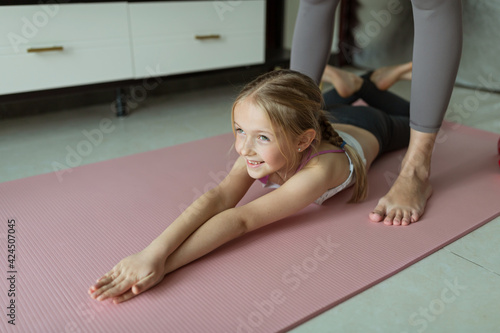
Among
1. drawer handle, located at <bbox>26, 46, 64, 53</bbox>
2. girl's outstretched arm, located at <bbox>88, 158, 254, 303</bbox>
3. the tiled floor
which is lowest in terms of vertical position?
the tiled floor

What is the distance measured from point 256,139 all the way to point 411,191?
45cm

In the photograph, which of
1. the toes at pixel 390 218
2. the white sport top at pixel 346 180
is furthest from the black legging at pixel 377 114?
the toes at pixel 390 218

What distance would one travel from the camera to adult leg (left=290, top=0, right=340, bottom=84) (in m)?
1.38

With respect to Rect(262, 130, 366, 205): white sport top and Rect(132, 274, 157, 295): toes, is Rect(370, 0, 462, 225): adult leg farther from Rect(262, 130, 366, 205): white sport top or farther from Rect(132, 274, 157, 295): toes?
Rect(132, 274, 157, 295): toes

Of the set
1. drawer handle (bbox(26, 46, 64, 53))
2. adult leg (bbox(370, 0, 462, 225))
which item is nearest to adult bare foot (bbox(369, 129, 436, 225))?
adult leg (bbox(370, 0, 462, 225))

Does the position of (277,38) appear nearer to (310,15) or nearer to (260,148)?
(310,15)

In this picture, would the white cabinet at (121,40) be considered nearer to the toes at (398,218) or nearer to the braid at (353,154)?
the braid at (353,154)

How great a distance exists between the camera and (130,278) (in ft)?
2.75

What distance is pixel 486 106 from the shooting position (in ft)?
7.02

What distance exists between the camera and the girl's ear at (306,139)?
1.01 metres

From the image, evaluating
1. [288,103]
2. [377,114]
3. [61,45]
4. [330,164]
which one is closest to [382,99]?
[377,114]

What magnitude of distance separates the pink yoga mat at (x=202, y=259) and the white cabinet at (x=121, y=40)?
520 millimetres

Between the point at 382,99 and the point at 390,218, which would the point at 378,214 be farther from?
the point at 382,99

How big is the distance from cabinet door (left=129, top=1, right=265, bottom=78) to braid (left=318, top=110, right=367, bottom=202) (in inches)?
41.6
